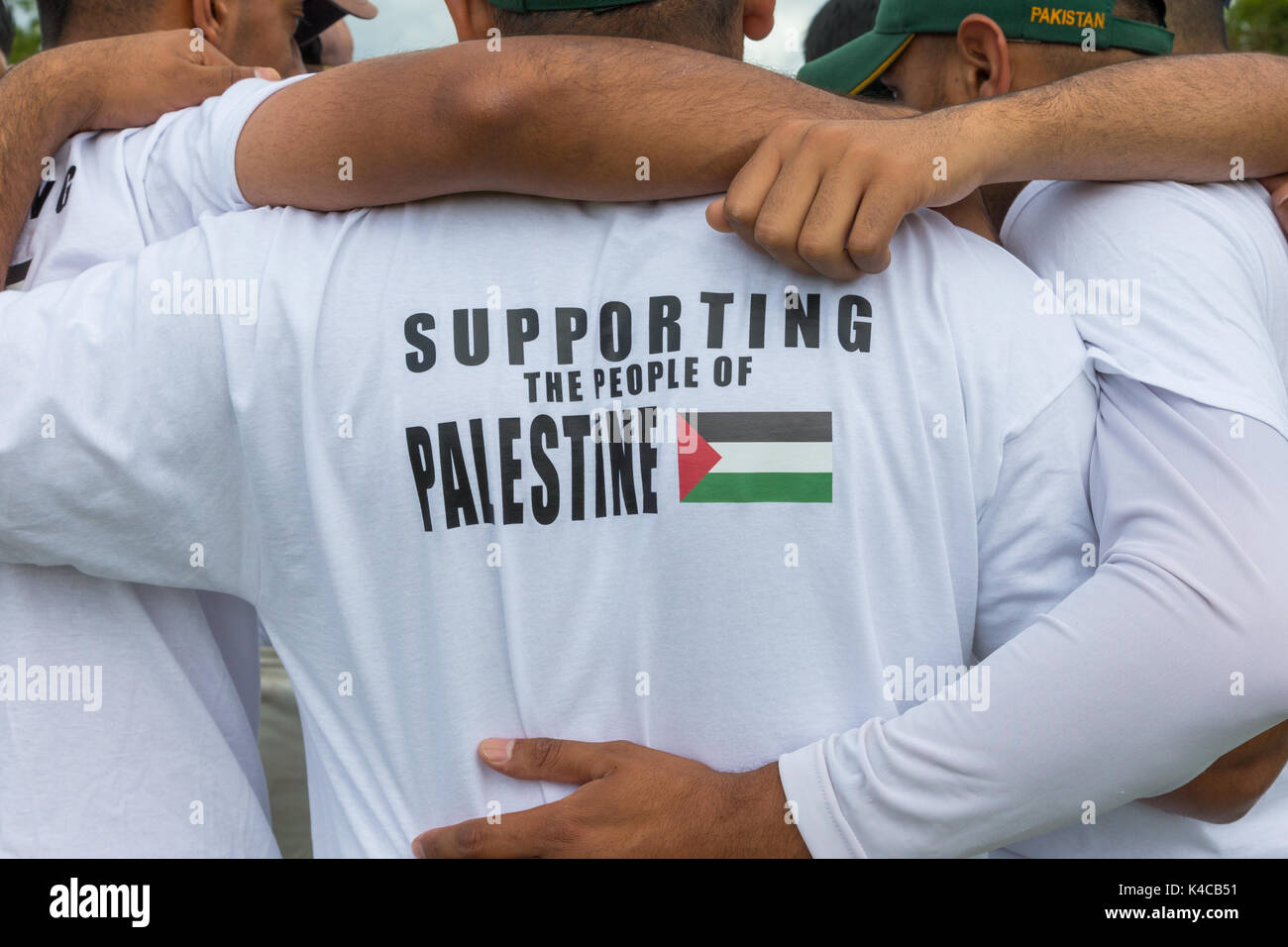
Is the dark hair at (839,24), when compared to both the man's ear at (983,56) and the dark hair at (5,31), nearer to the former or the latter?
the man's ear at (983,56)

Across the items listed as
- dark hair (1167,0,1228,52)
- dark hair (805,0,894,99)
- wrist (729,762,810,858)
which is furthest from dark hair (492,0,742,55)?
dark hair (805,0,894,99)

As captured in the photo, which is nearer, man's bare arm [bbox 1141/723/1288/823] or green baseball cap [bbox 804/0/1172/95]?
man's bare arm [bbox 1141/723/1288/823]

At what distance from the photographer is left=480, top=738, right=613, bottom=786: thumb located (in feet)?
4.88

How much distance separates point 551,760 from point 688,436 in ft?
1.48

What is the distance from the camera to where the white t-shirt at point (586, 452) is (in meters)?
1.45

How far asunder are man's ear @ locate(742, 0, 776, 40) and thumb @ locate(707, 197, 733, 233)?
385mm

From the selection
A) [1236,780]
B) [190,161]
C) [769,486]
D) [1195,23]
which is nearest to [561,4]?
[190,161]

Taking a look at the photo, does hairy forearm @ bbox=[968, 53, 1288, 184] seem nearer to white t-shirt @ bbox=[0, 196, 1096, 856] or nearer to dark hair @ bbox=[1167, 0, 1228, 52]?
white t-shirt @ bbox=[0, 196, 1096, 856]

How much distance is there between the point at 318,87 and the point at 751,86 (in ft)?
1.88

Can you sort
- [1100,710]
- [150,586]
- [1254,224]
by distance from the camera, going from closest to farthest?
1. [1100,710]
2. [1254,224]
3. [150,586]
